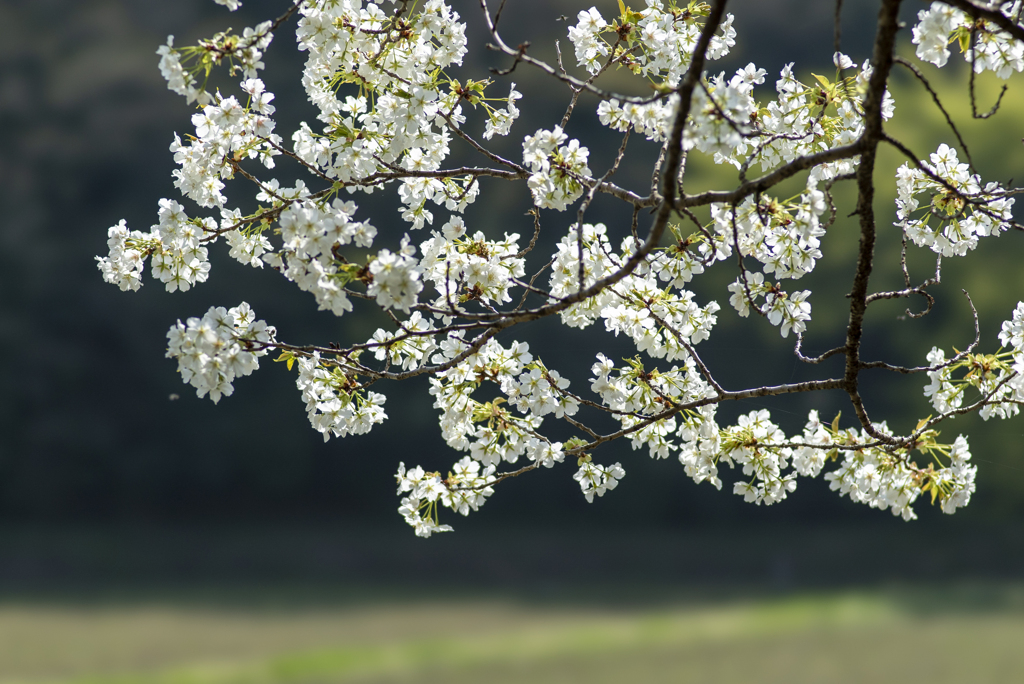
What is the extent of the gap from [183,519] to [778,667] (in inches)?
144

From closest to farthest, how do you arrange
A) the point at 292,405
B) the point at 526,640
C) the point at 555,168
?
the point at 555,168, the point at 526,640, the point at 292,405

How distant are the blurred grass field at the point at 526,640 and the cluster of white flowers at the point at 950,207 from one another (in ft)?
10.1

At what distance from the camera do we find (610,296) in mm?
1144

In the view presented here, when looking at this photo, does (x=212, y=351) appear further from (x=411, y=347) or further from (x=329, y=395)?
(x=411, y=347)

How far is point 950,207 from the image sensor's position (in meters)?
1.11

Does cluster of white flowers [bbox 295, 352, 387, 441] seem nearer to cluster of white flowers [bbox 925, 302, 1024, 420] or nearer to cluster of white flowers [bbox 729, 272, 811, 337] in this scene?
cluster of white flowers [bbox 729, 272, 811, 337]

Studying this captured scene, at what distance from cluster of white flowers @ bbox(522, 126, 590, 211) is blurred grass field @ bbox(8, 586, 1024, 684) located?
3268 mm

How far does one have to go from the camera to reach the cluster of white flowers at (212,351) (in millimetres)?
866

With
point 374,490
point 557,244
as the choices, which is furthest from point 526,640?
point 557,244

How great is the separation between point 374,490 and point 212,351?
4.68 metres

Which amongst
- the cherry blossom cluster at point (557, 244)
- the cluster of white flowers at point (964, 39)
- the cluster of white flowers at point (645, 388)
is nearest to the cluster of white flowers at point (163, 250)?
the cherry blossom cluster at point (557, 244)

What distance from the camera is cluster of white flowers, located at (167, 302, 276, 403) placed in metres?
0.87

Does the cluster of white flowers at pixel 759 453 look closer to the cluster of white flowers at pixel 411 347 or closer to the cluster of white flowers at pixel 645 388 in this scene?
the cluster of white flowers at pixel 645 388

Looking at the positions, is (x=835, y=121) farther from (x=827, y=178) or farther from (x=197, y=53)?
(x=197, y=53)
